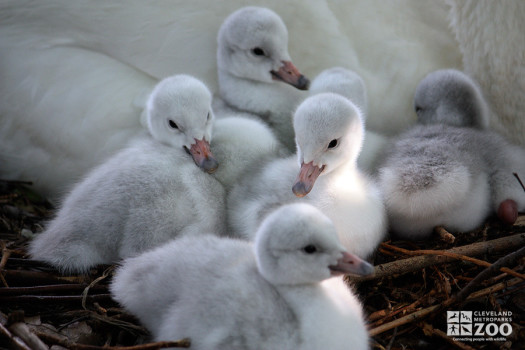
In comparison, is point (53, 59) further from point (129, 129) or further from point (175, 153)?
point (175, 153)

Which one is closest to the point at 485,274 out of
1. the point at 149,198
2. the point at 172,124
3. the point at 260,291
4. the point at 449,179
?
the point at 449,179

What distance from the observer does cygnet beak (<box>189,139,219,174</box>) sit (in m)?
2.61

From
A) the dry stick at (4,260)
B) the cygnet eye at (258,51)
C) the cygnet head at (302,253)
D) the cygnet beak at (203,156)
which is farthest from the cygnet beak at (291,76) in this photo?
the dry stick at (4,260)

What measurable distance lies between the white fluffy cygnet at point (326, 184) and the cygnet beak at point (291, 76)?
0.44 metres

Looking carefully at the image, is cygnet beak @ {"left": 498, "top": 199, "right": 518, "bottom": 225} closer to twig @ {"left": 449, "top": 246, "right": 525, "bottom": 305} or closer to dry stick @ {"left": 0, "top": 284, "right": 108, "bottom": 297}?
twig @ {"left": 449, "top": 246, "right": 525, "bottom": 305}

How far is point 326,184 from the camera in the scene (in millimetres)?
2588

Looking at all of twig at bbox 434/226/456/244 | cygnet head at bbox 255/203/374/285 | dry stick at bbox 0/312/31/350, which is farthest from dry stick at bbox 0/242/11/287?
twig at bbox 434/226/456/244

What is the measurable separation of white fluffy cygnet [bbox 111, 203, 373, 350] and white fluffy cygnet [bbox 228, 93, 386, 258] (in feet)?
0.95

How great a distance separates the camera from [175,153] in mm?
2711

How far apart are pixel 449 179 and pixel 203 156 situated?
3.05 ft

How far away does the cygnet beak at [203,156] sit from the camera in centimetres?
261

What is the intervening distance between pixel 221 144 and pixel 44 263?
32.1 inches

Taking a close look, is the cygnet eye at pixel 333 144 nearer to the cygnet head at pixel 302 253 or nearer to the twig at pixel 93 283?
the cygnet head at pixel 302 253

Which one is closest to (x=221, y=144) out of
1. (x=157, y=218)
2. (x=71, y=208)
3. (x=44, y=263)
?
(x=157, y=218)
